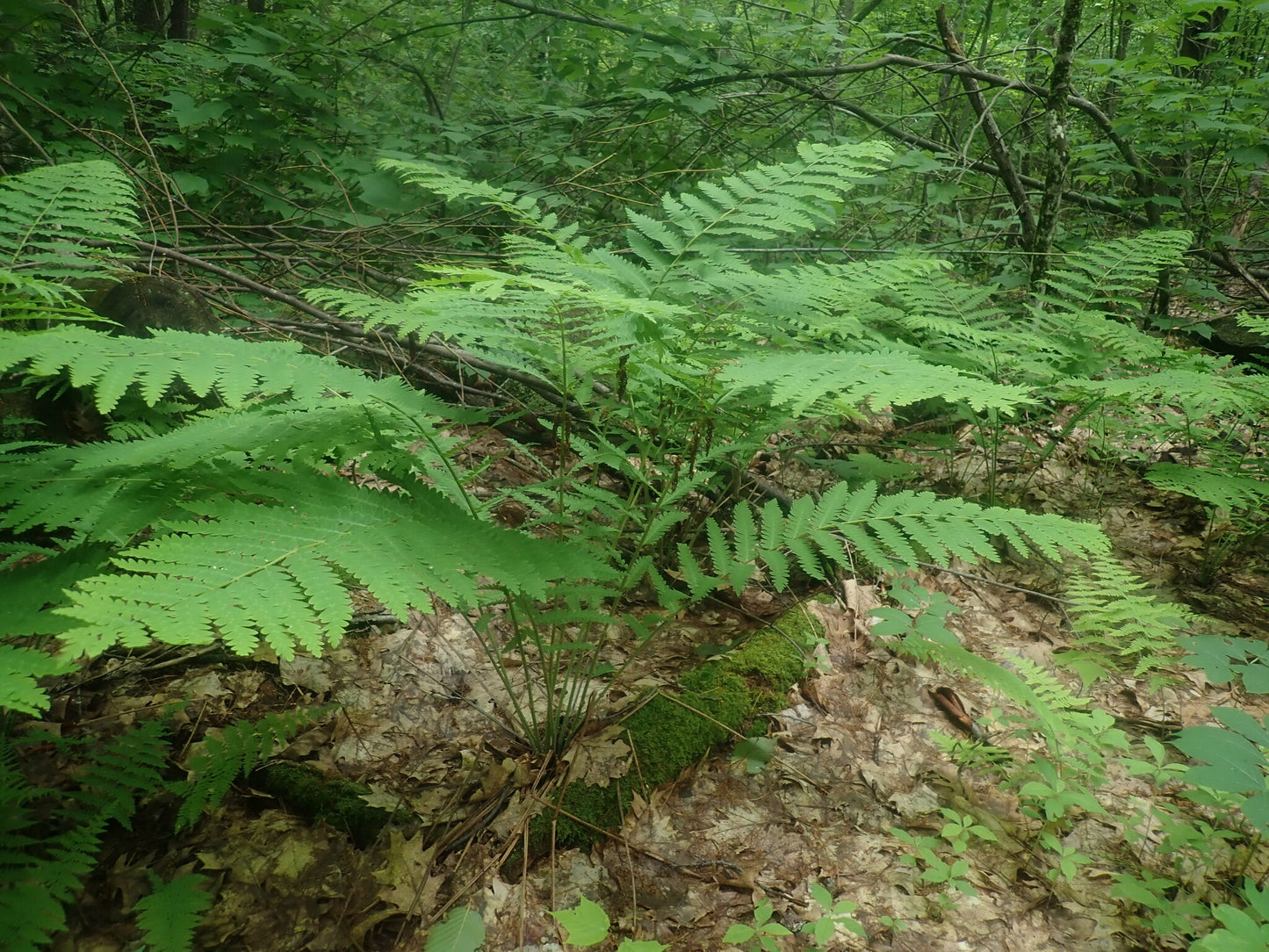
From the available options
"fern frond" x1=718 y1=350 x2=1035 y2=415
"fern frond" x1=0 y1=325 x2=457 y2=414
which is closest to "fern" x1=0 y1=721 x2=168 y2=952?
"fern frond" x1=0 y1=325 x2=457 y2=414

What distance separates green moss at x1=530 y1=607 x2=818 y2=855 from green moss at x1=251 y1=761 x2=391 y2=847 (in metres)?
0.44

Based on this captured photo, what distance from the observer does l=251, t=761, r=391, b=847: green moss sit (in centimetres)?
185

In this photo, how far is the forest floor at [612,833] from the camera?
5.52 feet

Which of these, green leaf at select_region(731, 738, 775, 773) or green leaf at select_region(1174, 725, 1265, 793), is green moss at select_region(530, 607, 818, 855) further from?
green leaf at select_region(1174, 725, 1265, 793)

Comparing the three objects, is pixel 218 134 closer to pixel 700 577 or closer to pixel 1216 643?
pixel 700 577

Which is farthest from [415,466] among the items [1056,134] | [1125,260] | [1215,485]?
[1056,134]

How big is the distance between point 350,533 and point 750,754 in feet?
4.92

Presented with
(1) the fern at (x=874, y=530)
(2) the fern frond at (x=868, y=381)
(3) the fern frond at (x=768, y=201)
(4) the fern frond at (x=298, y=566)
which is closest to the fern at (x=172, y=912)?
(4) the fern frond at (x=298, y=566)

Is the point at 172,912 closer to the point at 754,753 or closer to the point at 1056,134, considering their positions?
the point at 754,753

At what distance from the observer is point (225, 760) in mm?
1762

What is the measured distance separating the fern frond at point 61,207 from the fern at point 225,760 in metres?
1.24

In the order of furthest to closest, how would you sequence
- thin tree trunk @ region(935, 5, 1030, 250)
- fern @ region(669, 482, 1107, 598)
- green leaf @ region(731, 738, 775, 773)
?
1. thin tree trunk @ region(935, 5, 1030, 250)
2. green leaf @ region(731, 738, 775, 773)
3. fern @ region(669, 482, 1107, 598)

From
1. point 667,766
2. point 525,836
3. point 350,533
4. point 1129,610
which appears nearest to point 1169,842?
point 1129,610

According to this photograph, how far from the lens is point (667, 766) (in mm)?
2092
